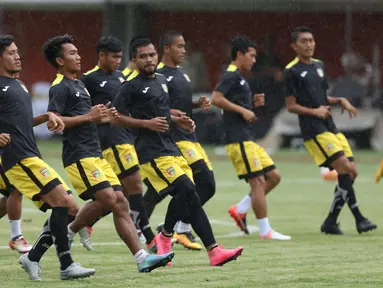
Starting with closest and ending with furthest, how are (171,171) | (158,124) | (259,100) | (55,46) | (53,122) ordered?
(53,122)
(55,46)
(158,124)
(171,171)
(259,100)

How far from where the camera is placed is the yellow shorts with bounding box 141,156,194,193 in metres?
10.9

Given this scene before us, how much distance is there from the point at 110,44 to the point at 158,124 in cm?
147

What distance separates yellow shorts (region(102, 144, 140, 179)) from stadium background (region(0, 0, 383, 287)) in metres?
0.87

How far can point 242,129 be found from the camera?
45.6 ft

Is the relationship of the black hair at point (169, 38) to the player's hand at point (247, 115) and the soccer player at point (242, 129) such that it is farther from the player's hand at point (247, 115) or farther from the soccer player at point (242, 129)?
the player's hand at point (247, 115)

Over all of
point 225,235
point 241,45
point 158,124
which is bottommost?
point 225,235

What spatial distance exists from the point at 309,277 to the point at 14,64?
11.0ft

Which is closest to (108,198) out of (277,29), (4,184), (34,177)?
(34,177)

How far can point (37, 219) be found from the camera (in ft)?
51.6

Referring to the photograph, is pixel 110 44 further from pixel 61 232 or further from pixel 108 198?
pixel 61 232

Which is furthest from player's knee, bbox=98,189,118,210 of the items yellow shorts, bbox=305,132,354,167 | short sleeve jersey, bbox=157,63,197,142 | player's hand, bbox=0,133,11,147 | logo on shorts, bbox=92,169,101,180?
yellow shorts, bbox=305,132,354,167

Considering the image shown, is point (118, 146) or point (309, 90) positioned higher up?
point (309, 90)

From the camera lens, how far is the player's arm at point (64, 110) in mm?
10016

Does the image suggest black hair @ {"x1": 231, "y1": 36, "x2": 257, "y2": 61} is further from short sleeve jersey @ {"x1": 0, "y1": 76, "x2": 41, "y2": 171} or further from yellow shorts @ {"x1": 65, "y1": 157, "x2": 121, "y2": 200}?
short sleeve jersey @ {"x1": 0, "y1": 76, "x2": 41, "y2": 171}
